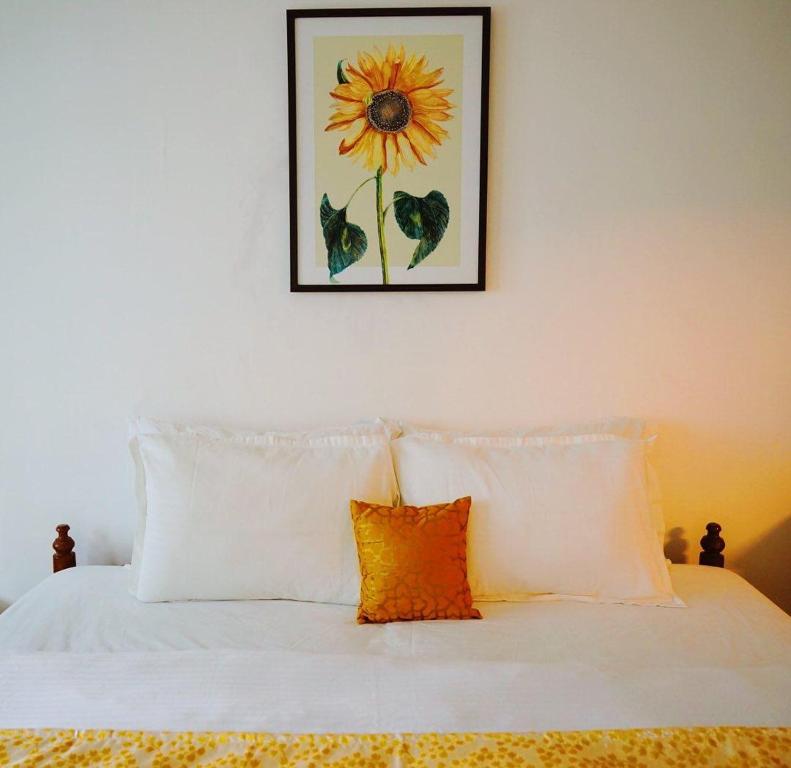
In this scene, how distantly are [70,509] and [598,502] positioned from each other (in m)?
1.71

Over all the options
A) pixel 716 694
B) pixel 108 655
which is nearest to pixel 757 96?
pixel 716 694

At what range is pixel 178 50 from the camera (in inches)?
83.0

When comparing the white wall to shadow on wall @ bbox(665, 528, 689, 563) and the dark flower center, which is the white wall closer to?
shadow on wall @ bbox(665, 528, 689, 563)

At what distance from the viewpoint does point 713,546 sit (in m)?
2.19

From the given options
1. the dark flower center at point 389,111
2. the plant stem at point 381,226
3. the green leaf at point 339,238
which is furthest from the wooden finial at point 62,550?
the dark flower center at point 389,111

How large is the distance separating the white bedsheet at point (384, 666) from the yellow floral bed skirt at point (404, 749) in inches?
1.3

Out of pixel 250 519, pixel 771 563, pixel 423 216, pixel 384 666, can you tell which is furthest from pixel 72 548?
pixel 771 563

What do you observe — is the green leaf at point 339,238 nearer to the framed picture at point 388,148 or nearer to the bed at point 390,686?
the framed picture at point 388,148

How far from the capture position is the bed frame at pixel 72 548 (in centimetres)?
215

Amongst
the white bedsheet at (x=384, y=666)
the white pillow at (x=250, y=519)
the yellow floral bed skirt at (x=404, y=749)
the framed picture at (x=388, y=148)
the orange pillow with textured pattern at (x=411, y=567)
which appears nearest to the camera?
the yellow floral bed skirt at (x=404, y=749)

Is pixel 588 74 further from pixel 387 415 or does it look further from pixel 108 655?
pixel 108 655

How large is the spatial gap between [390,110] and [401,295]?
22.6 inches

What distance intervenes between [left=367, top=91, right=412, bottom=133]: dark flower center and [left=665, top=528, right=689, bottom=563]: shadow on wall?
5.31ft

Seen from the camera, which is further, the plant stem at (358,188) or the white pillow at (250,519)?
the plant stem at (358,188)
